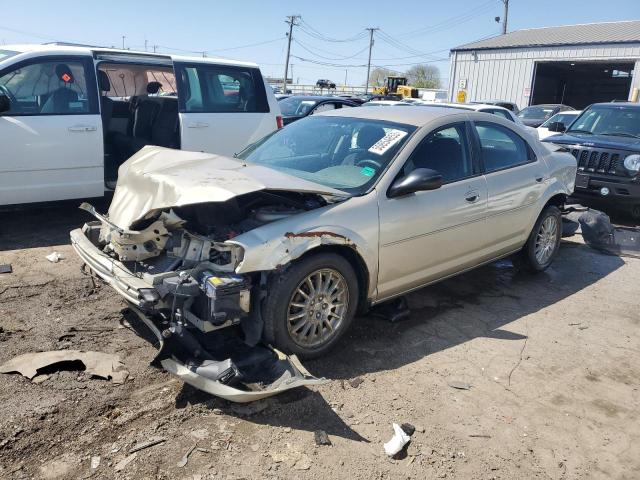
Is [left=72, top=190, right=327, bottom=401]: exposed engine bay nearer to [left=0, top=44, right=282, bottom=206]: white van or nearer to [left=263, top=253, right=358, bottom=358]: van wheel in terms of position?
[left=263, top=253, right=358, bottom=358]: van wheel

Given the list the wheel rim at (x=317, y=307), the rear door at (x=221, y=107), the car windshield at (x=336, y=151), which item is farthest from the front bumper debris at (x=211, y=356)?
the rear door at (x=221, y=107)

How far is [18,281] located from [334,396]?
10.5 feet

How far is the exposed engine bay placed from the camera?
3.24 metres

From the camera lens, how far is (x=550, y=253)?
609 cm

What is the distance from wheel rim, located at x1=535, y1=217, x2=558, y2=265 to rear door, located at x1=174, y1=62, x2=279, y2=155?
152 inches

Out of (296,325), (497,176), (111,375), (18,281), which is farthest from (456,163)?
(18,281)

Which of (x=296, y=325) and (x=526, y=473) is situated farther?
(x=296, y=325)

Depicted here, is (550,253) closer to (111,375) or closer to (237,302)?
(237,302)

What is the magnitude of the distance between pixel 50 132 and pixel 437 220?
14.0 feet

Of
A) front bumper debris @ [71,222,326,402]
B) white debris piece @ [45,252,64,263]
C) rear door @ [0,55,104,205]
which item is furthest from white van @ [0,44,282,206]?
front bumper debris @ [71,222,326,402]

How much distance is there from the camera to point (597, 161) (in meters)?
8.66

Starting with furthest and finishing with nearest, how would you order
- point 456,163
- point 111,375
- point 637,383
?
point 456,163, point 637,383, point 111,375

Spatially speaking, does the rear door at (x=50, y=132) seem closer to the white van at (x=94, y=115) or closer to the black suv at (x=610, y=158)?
the white van at (x=94, y=115)

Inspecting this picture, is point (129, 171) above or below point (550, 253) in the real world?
above
